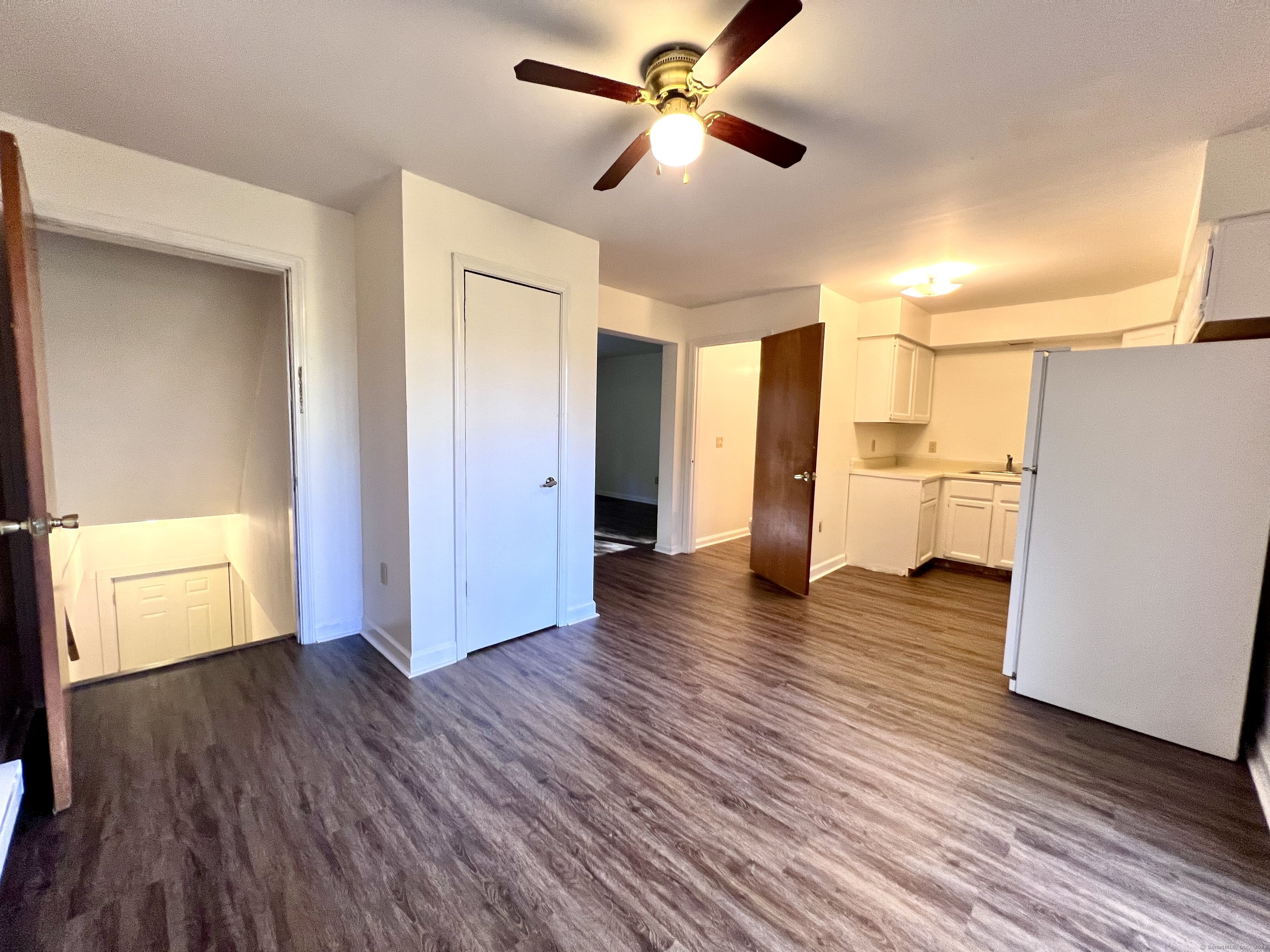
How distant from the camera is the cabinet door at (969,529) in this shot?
4555 millimetres

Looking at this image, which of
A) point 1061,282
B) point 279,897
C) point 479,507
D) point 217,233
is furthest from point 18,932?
point 1061,282

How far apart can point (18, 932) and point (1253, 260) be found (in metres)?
4.41

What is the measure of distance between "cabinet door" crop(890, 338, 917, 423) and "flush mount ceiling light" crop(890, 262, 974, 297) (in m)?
0.67

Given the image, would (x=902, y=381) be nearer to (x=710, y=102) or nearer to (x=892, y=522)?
(x=892, y=522)

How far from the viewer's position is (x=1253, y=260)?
1917mm

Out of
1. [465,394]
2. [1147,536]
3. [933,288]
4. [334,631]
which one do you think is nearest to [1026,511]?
[1147,536]

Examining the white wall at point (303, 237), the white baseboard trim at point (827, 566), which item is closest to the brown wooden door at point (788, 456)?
the white baseboard trim at point (827, 566)

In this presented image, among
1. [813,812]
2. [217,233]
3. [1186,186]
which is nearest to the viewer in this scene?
[813,812]

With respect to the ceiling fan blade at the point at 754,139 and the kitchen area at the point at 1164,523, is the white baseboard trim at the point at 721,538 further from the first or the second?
the ceiling fan blade at the point at 754,139

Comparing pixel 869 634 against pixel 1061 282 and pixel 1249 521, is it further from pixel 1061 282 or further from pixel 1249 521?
pixel 1061 282

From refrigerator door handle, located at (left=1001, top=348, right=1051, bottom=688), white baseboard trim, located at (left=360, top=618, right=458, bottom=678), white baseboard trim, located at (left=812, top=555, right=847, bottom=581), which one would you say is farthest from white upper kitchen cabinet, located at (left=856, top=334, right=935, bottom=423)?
white baseboard trim, located at (left=360, top=618, right=458, bottom=678)

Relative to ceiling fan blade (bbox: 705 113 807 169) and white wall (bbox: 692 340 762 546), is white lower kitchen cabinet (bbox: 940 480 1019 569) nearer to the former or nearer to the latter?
white wall (bbox: 692 340 762 546)

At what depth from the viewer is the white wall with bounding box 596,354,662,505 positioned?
25.8ft

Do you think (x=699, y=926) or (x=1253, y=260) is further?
(x=1253, y=260)
